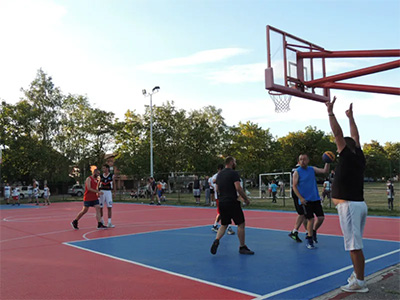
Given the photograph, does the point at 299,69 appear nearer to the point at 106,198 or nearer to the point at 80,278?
the point at 106,198

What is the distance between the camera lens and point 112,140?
52938 mm

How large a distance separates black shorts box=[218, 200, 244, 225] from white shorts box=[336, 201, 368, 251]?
2732 mm

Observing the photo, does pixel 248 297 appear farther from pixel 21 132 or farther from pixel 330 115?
pixel 21 132

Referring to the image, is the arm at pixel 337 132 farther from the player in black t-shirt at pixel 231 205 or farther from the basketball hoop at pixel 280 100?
the basketball hoop at pixel 280 100

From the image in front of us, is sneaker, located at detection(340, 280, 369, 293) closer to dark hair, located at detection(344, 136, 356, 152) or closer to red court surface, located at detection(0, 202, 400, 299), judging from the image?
red court surface, located at detection(0, 202, 400, 299)

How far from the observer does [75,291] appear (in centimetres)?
508

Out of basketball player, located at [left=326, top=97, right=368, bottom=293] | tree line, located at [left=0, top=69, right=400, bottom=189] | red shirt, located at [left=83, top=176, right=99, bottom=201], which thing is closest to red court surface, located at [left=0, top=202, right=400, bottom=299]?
basketball player, located at [left=326, top=97, right=368, bottom=293]

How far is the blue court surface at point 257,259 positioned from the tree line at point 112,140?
2014 cm

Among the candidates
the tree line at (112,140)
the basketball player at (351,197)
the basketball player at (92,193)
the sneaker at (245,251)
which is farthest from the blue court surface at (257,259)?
the tree line at (112,140)

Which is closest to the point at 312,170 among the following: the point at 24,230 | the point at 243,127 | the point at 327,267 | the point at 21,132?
the point at 327,267

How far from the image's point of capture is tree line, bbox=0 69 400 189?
39.1 m

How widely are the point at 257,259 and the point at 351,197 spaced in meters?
2.65

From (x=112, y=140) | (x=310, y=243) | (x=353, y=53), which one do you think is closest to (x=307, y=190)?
(x=310, y=243)

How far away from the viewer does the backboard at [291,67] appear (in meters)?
10.3
